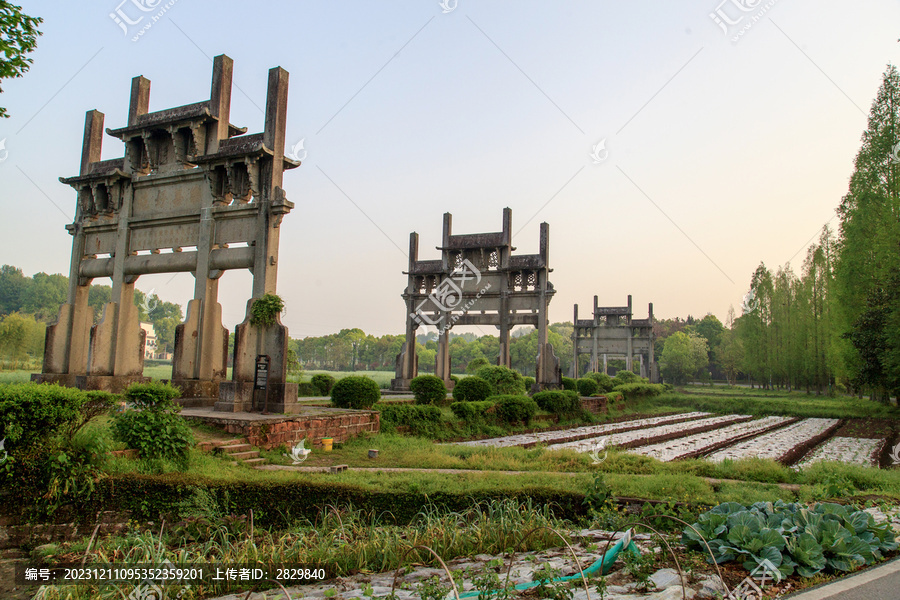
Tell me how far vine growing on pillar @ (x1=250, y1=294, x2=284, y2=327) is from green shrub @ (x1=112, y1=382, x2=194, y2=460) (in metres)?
3.83

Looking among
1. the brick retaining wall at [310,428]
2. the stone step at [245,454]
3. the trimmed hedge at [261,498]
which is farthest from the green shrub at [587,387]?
the trimmed hedge at [261,498]

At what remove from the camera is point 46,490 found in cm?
650

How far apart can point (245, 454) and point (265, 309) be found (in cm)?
367

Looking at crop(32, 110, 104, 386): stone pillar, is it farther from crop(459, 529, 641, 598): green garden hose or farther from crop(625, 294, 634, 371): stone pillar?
crop(625, 294, 634, 371): stone pillar

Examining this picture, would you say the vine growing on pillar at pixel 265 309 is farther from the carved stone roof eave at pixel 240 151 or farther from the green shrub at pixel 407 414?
the green shrub at pixel 407 414

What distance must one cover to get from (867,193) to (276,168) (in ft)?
80.0

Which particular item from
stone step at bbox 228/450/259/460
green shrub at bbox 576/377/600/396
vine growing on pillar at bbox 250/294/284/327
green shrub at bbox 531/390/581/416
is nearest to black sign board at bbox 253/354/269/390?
vine growing on pillar at bbox 250/294/284/327

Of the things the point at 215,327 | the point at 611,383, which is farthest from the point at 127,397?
the point at 611,383

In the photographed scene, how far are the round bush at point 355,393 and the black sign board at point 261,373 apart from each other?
331 cm

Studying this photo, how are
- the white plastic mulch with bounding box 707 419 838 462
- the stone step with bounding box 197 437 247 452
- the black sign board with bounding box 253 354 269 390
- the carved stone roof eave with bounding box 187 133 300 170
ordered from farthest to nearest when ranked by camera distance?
the white plastic mulch with bounding box 707 419 838 462 < the carved stone roof eave with bounding box 187 133 300 170 < the black sign board with bounding box 253 354 269 390 < the stone step with bounding box 197 437 247 452

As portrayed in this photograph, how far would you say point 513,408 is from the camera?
19406 millimetres

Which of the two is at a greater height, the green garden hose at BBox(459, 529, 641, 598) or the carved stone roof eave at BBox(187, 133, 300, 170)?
the carved stone roof eave at BBox(187, 133, 300, 170)

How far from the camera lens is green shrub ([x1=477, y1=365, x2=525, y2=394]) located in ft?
73.7

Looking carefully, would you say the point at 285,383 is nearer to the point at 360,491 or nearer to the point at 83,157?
the point at 360,491
